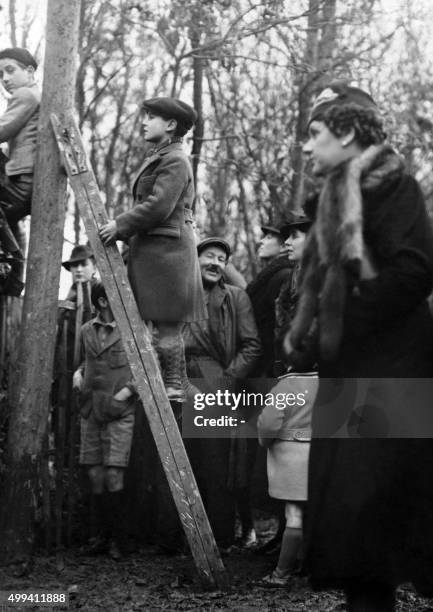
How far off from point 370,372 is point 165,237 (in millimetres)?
2715

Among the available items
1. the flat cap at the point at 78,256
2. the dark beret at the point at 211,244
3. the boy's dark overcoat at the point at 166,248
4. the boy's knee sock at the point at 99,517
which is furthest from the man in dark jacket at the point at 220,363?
the flat cap at the point at 78,256

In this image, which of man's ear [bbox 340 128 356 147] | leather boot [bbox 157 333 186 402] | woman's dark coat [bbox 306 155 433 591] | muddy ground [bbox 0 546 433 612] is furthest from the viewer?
leather boot [bbox 157 333 186 402]

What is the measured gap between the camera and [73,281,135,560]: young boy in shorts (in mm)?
6871

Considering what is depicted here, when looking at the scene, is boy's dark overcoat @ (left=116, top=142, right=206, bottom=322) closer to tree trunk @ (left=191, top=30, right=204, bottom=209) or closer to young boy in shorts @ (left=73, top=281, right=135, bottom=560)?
young boy in shorts @ (left=73, top=281, right=135, bottom=560)

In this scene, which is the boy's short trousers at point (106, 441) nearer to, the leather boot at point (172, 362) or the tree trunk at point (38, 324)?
the tree trunk at point (38, 324)

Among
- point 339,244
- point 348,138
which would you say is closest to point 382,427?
point 339,244

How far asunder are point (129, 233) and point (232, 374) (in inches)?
62.8

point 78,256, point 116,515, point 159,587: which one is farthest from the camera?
point 78,256

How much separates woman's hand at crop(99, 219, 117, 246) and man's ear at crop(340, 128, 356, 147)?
249cm

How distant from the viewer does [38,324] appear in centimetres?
624

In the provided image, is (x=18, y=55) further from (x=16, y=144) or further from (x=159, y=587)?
(x=159, y=587)

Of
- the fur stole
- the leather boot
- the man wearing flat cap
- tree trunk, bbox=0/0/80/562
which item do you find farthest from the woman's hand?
the fur stole

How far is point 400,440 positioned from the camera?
345 cm

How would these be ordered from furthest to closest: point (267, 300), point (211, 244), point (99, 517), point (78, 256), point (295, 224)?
point (78, 256)
point (211, 244)
point (267, 300)
point (99, 517)
point (295, 224)
